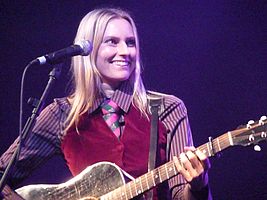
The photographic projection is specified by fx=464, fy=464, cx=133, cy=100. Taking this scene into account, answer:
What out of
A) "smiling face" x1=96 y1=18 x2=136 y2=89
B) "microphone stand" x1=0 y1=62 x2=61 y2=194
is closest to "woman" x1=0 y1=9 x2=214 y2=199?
"smiling face" x1=96 y1=18 x2=136 y2=89

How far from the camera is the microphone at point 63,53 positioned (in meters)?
2.07

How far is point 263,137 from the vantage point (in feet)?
6.22

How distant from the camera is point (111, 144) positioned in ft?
8.25

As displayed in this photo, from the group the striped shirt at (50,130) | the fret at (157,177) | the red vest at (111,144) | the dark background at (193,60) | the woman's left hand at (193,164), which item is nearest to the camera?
the woman's left hand at (193,164)

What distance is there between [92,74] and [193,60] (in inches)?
36.6

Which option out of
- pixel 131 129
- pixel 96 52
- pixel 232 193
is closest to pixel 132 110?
pixel 131 129

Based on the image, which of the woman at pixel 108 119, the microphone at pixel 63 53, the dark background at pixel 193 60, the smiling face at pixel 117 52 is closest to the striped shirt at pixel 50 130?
the woman at pixel 108 119

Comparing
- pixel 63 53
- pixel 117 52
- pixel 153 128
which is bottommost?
pixel 153 128

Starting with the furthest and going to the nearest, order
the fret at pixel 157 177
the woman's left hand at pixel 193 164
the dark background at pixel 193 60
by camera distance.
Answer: the dark background at pixel 193 60, the fret at pixel 157 177, the woman's left hand at pixel 193 164

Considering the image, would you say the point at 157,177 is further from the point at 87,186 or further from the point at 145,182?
the point at 87,186

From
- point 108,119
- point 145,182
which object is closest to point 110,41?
point 108,119

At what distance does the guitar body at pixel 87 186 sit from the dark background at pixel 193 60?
104cm

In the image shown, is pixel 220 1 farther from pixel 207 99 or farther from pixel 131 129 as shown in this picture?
pixel 131 129

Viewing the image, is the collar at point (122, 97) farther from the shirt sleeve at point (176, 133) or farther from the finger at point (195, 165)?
the finger at point (195, 165)
